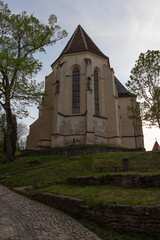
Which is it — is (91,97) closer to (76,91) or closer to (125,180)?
(76,91)

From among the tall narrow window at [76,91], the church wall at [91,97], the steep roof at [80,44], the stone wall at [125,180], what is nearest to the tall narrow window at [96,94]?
the church wall at [91,97]

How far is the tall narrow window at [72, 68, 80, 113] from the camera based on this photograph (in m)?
24.5

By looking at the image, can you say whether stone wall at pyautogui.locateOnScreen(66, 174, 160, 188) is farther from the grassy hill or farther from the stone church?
the stone church

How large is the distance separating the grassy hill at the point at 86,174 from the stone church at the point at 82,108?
5.92m

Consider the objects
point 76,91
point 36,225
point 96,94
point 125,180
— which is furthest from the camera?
Result: point 96,94

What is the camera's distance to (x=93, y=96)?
2481 centimetres

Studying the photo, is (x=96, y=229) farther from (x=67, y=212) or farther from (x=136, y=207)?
(x=67, y=212)

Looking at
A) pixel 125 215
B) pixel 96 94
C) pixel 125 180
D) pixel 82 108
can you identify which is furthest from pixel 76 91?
pixel 125 215

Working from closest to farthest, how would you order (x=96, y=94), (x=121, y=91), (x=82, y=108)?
1. (x=82, y=108)
2. (x=96, y=94)
3. (x=121, y=91)

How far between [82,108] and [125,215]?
19.3 meters

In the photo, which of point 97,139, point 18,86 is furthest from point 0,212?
point 97,139

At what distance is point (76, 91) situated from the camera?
25125mm

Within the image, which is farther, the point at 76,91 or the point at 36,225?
the point at 76,91

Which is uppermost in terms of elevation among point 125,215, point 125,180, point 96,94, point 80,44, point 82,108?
point 80,44
